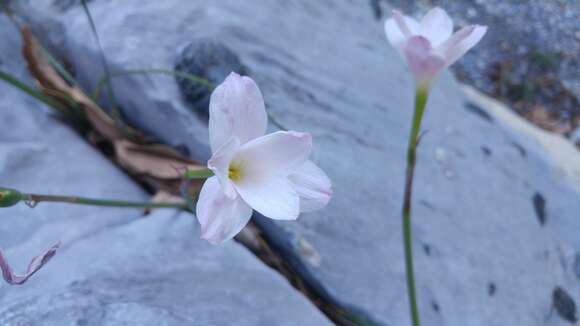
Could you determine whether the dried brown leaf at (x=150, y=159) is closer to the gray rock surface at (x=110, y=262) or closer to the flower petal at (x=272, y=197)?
the gray rock surface at (x=110, y=262)

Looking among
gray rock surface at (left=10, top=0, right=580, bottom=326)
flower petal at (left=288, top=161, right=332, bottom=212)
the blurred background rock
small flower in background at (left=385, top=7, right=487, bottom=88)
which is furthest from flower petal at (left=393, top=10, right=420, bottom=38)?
the blurred background rock

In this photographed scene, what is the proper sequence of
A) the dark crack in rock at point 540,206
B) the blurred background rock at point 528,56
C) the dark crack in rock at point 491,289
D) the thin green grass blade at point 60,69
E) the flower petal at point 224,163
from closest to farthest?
1. the flower petal at point 224,163
2. the thin green grass blade at point 60,69
3. the dark crack in rock at point 491,289
4. the dark crack in rock at point 540,206
5. the blurred background rock at point 528,56

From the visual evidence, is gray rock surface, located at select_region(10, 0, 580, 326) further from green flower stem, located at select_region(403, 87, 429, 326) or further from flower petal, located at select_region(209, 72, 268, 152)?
flower petal, located at select_region(209, 72, 268, 152)

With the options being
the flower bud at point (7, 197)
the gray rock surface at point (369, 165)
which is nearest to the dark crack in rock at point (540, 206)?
the gray rock surface at point (369, 165)

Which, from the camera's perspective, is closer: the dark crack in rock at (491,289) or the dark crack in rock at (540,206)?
the dark crack in rock at (491,289)

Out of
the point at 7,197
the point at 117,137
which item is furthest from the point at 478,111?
the point at 7,197
